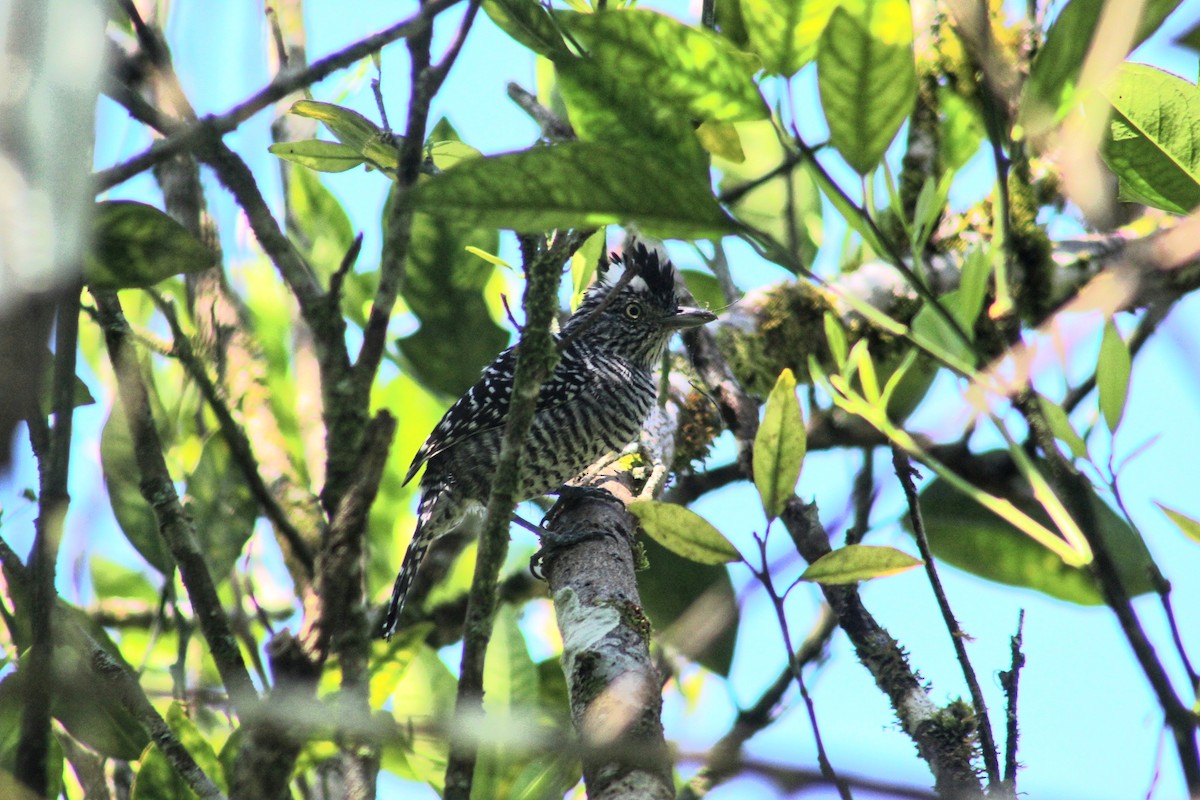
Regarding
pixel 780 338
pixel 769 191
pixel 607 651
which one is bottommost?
pixel 607 651

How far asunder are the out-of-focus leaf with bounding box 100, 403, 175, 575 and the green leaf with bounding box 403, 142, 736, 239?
2.02 metres

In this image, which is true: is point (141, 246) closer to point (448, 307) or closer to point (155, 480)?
point (155, 480)

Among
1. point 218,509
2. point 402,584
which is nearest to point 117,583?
point 402,584

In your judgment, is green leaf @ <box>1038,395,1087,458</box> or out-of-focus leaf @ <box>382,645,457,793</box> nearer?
green leaf @ <box>1038,395,1087,458</box>

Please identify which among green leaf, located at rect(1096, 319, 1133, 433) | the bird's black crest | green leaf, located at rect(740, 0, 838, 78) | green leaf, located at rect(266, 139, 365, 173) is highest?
the bird's black crest

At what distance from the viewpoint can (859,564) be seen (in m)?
1.88

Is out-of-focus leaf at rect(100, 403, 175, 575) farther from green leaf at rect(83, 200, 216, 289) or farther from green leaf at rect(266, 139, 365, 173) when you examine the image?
green leaf at rect(83, 200, 216, 289)

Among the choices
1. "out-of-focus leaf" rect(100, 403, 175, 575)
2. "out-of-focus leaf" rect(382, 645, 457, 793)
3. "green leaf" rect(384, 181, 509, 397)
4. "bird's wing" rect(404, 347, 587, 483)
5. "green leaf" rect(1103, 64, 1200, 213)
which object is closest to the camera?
"green leaf" rect(1103, 64, 1200, 213)

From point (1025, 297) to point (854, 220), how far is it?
9.66ft

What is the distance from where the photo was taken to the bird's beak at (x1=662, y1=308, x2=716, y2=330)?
4.50m

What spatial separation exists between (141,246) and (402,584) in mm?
2820

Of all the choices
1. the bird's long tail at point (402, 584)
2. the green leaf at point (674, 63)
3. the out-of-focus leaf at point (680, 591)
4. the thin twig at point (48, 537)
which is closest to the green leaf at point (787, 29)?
the green leaf at point (674, 63)

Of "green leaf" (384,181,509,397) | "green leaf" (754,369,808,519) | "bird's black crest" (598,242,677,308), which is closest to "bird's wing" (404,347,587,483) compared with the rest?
"green leaf" (384,181,509,397)

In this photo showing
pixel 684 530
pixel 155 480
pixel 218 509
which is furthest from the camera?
pixel 218 509
